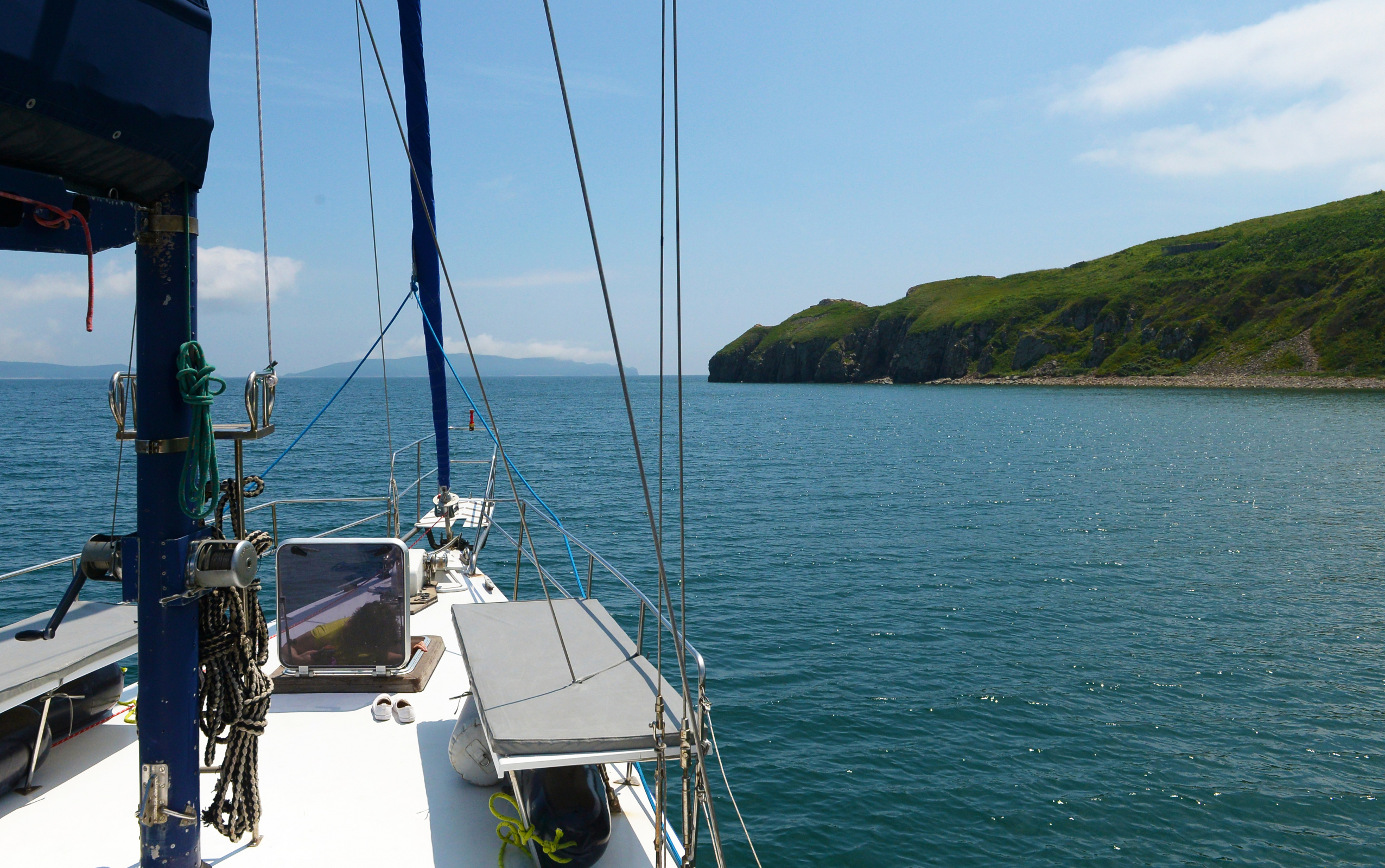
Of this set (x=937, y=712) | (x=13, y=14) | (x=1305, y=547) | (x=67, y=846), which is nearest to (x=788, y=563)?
(x=937, y=712)

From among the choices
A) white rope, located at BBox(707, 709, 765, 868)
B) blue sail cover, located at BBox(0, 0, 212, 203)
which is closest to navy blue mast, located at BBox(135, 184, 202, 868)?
blue sail cover, located at BBox(0, 0, 212, 203)

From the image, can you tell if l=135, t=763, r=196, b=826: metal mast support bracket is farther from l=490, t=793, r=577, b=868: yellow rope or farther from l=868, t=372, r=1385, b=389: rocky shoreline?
l=868, t=372, r=1385, b=389: rocky shoreline

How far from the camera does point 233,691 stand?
392cm

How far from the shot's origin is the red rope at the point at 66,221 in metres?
3.42

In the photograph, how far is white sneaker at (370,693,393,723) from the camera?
21.9ft

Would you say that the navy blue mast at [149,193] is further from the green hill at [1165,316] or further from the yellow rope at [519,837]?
the green hill at [1165,316]

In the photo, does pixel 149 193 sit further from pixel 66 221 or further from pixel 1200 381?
pixel 1200 381

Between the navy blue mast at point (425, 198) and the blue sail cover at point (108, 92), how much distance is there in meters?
7.38

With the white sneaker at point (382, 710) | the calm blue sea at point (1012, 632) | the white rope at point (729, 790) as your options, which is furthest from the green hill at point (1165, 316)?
the white sneaker at point (382, 710)

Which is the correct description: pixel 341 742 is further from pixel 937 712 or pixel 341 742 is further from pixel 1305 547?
pixel 1305 547

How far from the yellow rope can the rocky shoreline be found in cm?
12011

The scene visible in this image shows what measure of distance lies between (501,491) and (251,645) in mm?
31147

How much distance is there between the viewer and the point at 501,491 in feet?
113

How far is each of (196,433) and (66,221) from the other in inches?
74.9
